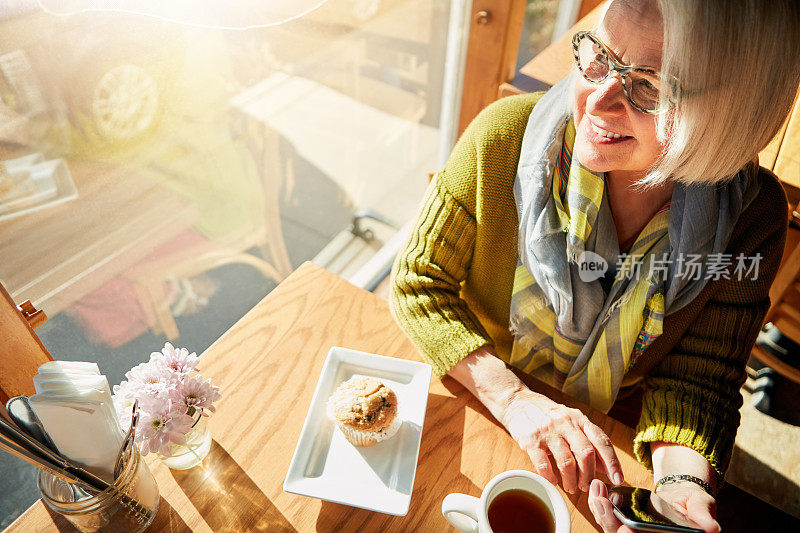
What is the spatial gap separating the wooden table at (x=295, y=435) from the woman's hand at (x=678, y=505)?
0.15 ft

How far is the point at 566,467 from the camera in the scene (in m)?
0.91

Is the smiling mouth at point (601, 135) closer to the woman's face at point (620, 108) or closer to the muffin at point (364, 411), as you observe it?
the woman's face at point (620, 108)

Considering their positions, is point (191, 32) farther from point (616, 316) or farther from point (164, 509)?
point (616, 316)

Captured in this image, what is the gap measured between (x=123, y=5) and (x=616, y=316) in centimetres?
120

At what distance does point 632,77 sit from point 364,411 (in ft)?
2.31

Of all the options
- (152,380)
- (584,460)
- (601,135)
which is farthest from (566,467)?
(152,380)

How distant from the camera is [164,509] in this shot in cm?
86

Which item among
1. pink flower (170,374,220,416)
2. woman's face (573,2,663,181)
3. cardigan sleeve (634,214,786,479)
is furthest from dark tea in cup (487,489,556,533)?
woman's face (573,2,663,181)

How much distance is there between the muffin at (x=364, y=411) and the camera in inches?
35.7

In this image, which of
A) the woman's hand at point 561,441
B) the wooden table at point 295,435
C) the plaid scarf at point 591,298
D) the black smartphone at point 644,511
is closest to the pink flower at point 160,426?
the wooden table at point 295,435

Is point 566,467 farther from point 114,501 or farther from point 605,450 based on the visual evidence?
point 114,501

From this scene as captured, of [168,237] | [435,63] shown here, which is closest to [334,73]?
[435,63]

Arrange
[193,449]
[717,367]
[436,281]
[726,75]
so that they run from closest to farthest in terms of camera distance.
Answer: [726,75] → [193,449] → [717,367] → [436,281]

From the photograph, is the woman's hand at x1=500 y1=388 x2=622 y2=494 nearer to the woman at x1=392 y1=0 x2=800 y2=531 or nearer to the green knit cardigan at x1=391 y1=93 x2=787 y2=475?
the woman at x1=392 y1=0 x2=800 y2=531
